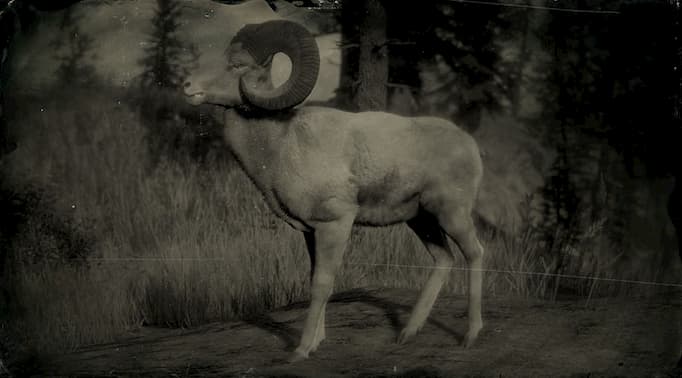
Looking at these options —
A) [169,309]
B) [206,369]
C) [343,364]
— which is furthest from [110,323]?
[343,364]

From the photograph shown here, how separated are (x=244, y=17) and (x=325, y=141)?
1658 millimetres

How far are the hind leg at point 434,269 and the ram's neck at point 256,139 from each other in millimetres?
1266

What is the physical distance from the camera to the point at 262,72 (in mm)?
5500

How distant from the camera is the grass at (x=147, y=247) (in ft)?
21.4

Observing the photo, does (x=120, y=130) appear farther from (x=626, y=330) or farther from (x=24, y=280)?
(x=626, y=330)

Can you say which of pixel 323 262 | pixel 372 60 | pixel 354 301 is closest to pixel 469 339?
pixel 354 301

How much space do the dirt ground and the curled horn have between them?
1.85 m

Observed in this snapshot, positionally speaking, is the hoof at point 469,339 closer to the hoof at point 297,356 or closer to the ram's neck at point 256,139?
the hoof at point 297,356

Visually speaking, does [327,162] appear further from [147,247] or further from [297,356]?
[147,247]

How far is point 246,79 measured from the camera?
545 cm

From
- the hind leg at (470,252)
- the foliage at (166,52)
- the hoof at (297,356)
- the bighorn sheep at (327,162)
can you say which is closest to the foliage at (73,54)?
the foliage at (166,52)

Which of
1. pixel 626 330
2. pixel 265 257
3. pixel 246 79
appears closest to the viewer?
pixel 246 79

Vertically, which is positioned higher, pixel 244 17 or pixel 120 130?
pixel 244 17

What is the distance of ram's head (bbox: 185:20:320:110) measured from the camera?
528 cm
